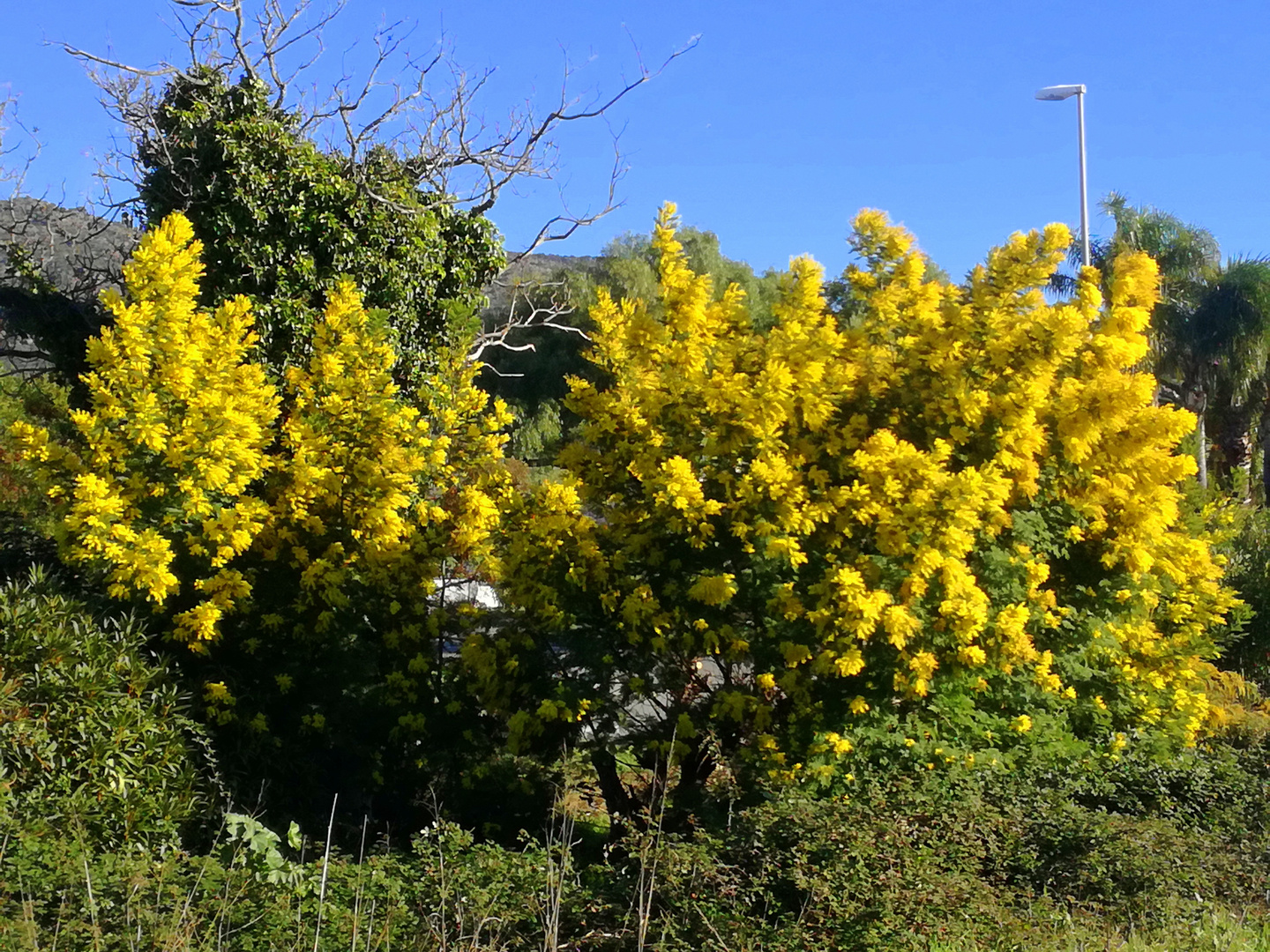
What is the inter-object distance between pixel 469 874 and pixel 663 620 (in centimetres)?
193

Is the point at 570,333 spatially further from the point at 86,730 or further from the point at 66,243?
the point at 86,730

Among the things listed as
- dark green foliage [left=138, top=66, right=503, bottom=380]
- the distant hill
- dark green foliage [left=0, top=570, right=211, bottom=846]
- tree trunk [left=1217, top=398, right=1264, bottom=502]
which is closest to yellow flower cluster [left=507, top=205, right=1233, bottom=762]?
dark green foliage [left=0, top=570, right=211, bottom=846]

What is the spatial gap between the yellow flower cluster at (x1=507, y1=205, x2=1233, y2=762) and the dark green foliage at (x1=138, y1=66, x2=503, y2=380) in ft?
14.5

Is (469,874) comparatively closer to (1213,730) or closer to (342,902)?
(342,902)

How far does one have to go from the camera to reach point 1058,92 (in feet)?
55.6

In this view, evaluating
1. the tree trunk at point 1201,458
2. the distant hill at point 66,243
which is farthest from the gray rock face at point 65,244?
the tree trunk at point 1201,458

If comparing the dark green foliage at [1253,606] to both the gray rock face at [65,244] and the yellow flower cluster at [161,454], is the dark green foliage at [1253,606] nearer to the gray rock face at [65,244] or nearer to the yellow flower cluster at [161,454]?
the yellow flower cluster at [161,454]

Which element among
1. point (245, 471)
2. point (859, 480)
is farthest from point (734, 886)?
point (245, 471)

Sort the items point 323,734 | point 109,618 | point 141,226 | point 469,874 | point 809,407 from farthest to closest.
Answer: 1. point 141,226
2. point 323,734
3. point 109,618
4. point 809,407
5. point 469,874

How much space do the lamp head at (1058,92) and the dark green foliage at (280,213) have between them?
992 cm

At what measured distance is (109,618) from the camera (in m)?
6.81

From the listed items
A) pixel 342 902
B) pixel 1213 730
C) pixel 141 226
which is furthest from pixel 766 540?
pixel 141 226

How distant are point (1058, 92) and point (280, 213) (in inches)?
457

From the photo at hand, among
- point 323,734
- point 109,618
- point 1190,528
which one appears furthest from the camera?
point 1190,528
